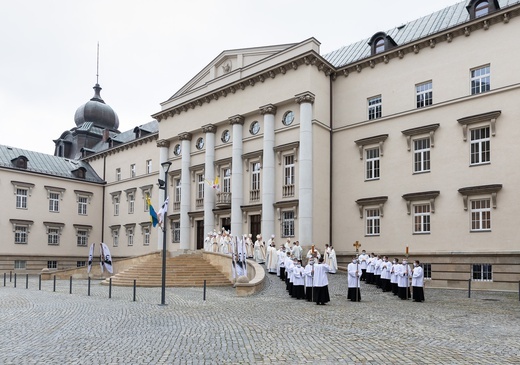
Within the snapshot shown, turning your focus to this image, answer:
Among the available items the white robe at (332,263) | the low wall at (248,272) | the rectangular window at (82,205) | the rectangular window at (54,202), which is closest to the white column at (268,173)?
the low wall at (248,272)

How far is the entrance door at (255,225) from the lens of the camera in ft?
115

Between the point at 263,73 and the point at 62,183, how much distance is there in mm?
27081

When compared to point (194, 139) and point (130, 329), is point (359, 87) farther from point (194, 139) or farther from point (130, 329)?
point (130, 329)

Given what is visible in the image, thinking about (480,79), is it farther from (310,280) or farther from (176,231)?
(176,231)

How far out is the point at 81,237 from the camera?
5188 cm

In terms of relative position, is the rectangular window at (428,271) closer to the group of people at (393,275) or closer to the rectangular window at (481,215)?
the rectangular window at (481,215)

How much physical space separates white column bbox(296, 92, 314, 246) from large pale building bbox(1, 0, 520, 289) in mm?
66

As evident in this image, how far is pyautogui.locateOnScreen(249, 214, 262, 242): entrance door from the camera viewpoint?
35000 millimetres

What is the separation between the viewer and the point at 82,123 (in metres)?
62.9

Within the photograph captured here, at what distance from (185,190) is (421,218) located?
19092 mm

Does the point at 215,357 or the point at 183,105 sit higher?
the point at 183,105

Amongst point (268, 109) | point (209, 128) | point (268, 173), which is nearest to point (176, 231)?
point (209, 128)

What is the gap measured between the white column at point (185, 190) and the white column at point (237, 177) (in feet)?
18.3

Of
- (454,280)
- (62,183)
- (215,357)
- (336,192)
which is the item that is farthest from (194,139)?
(215,357)
